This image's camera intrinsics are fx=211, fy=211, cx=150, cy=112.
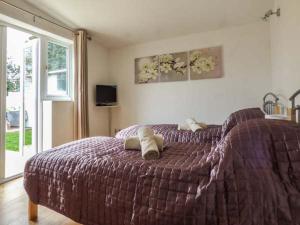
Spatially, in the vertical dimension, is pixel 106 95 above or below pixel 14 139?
above

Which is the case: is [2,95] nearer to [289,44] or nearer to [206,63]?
[206,63]

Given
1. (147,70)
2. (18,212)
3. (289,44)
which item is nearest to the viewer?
(18,212)

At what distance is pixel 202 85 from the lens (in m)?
3.87

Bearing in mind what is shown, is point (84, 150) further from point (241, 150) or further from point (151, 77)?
point (151, 77)

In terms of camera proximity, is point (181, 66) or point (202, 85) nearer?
point (202, 85)

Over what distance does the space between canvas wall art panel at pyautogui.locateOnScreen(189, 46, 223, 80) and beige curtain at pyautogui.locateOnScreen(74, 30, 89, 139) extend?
1.95 metres

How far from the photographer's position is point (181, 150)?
5.93ft

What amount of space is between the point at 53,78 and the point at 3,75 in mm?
860

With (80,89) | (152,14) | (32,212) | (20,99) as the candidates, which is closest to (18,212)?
(32,212)

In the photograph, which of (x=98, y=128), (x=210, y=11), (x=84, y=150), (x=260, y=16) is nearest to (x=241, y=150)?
(x=84, y=150)

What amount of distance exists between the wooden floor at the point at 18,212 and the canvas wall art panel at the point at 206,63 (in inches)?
120

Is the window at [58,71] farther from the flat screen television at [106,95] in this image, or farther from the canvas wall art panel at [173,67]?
the canvas wall art panel at [173,67]

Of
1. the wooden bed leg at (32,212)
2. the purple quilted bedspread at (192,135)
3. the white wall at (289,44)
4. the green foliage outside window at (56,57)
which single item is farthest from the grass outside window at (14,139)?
the white wall at (289,44)

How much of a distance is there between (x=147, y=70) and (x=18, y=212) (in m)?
3.17
